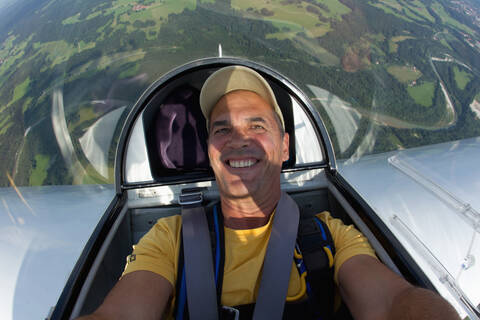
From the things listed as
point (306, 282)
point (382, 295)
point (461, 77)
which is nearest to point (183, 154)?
point (306, 282)

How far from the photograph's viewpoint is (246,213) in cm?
161

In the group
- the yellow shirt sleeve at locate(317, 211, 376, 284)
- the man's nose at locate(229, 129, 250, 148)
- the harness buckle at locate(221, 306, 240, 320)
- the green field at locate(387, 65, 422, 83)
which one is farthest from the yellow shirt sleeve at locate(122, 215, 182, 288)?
the green field at locate(387, 65, 422, 83)

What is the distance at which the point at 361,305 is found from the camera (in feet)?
3.83

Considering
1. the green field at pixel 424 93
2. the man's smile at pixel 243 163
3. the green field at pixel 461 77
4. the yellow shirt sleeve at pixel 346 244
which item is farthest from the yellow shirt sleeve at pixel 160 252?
the green field at pixel 461 77

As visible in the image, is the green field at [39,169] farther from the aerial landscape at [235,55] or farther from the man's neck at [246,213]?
the man's neck at [246,213]

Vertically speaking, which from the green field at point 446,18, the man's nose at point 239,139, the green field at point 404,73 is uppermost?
the green field at point 446,18

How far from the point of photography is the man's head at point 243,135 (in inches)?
63.3

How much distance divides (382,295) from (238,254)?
73 cm

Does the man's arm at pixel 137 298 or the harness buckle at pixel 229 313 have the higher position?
the man's arm at pixel 137 298

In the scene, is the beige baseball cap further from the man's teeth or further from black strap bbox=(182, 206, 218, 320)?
black strap bbox=(182, 206, 218, 320)

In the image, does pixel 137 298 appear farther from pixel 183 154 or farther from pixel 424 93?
pixel 424 93

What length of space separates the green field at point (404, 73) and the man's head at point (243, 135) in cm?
161

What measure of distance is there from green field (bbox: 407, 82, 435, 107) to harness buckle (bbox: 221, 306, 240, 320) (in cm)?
268

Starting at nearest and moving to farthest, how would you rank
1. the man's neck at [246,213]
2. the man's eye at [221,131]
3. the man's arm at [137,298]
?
the man's arm at [137,298] < the man's neck at [246,213] < the man's eye at [221,131]
